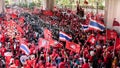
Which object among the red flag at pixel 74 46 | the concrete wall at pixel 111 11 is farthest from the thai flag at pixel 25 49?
the concrete wall at pixel 111 11

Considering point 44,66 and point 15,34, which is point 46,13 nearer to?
point 15,34

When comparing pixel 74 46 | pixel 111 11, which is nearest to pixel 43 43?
pixel 74 46

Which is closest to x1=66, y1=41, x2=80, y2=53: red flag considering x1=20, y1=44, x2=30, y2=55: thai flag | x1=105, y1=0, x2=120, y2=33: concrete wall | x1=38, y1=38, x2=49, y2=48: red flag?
x1=38, y1=38, x2=49, y2=48: red flag

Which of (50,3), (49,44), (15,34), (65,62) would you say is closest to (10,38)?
(15,34)

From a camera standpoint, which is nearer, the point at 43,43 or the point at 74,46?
the point at 74,46

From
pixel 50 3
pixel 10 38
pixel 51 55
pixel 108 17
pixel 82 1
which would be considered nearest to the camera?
pixel 51 55

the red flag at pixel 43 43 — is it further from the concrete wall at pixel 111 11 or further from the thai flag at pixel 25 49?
the concrete wall at pixel 111 11

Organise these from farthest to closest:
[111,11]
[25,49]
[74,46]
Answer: [111,11]
[25,49]
[74,46]

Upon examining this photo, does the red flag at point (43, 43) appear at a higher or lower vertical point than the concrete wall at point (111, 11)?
lower

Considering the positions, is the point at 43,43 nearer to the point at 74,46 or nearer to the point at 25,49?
the point at 25,49

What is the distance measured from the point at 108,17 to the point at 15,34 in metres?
8.59

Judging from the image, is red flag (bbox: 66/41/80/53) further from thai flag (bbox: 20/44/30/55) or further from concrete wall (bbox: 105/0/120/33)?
concrete wall (bbox: 105/0/120/33)

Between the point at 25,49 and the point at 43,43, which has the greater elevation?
the point at 43,43

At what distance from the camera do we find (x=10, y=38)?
17.2 metres
